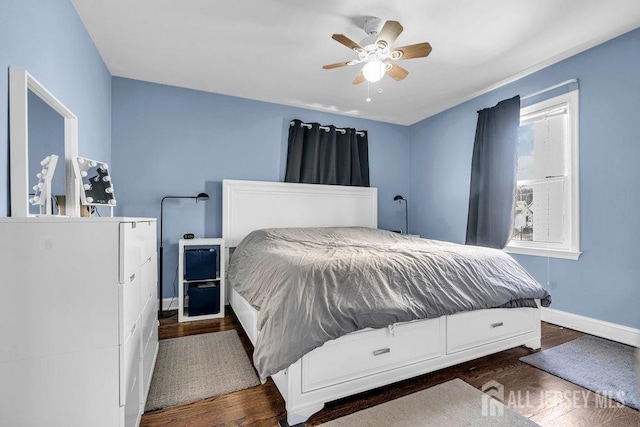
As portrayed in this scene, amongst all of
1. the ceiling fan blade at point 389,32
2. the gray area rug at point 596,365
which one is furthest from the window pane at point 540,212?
the ceiling fan blade at point 389,32

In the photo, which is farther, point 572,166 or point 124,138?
point 124,138

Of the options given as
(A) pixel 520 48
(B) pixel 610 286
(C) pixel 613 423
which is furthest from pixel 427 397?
(A) pixel 520 48

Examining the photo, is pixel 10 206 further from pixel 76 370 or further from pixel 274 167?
pixel 274 167

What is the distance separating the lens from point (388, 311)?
1542 millimetres

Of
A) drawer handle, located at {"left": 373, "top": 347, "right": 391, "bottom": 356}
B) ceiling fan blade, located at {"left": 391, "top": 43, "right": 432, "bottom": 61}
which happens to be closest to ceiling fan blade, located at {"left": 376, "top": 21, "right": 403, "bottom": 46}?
ceiling fan blade, located at {"left": 391, "top": 43, "right": 432, "bottom": 61}

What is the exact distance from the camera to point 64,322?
103cm

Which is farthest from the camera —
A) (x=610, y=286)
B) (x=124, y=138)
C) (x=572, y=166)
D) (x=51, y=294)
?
(x=124, y=138)

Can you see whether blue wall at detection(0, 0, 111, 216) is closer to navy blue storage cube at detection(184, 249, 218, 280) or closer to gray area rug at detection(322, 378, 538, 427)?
navy blue storage cube at detection(184, 249, 218, 280)

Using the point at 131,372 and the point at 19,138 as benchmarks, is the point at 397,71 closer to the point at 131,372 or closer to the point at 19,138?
the point at 19,138

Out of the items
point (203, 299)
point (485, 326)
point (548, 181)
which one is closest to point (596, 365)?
point (485, 326)

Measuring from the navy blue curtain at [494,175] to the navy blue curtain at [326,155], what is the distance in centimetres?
145

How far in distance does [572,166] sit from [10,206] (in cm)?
399

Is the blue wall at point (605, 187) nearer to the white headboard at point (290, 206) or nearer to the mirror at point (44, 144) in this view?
the white headboard at point (290, 206)

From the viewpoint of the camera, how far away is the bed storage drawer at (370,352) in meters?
1.48
